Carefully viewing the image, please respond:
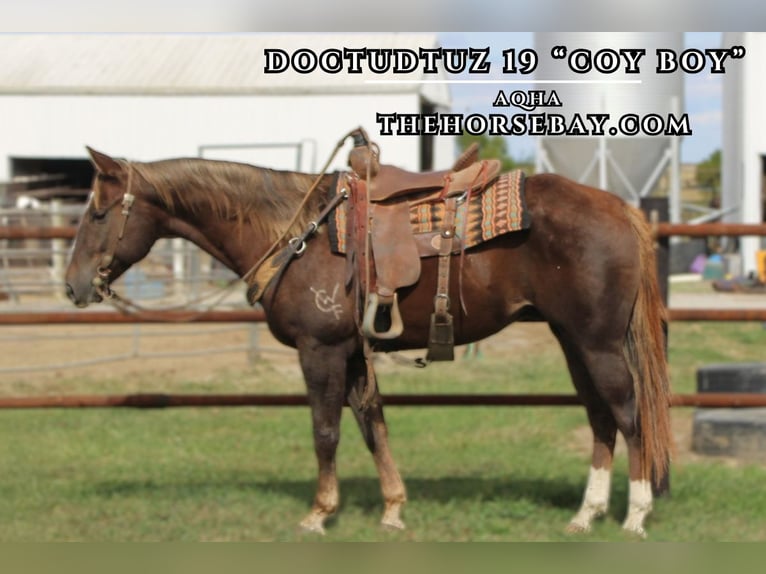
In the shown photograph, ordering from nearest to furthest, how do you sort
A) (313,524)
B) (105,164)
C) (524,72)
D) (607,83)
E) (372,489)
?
(105,164), (313,524), (524,72), (372,489), (607,83)

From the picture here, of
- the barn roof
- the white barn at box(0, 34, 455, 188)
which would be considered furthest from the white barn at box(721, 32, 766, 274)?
the barn roof

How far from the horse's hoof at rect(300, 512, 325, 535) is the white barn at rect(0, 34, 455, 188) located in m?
11.8

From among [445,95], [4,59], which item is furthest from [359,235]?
[4,59]

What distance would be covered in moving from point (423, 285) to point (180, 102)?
1426cm

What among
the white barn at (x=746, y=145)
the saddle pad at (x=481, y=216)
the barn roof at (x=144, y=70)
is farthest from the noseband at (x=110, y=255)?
the white barn at (x=746, y=145)

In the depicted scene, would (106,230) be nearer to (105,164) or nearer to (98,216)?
(98,216)

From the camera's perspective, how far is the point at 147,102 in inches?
699

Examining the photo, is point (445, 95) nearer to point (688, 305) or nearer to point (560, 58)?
point (688, 305)

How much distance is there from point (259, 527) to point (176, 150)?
14131 mm

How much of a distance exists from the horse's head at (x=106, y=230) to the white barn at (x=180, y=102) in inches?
458

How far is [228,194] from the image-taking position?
4547mm

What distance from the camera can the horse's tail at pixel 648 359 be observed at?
4.39 m

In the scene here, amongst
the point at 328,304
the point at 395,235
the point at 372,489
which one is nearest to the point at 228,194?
the point at 328,304

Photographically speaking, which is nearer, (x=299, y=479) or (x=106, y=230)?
(x=106, y=230)
